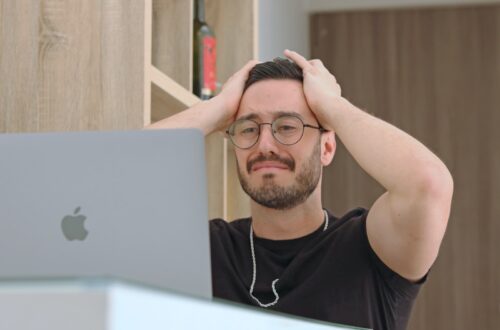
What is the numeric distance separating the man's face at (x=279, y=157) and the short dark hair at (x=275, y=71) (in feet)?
0.06

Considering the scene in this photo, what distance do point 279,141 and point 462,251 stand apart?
273cm

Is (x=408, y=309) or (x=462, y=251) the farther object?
(x=462, y=251)

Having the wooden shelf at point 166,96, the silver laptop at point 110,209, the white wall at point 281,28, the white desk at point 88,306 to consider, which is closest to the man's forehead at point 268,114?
the wooden shelf at point 166,96

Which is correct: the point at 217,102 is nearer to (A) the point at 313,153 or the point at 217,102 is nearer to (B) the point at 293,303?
(A) the point at 313,153

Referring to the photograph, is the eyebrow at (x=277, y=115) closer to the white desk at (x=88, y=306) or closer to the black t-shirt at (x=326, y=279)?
the black t-shirt at (x=326, y=279)

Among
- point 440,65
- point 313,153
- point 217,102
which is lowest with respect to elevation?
point 313,153

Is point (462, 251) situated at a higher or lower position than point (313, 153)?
lower

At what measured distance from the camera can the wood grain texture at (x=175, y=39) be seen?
2205mm

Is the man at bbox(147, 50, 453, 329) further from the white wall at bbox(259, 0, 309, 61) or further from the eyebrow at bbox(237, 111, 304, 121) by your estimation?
the white wall at bbox(259, 0, 309, 61)

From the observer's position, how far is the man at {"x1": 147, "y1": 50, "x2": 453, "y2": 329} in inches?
62.5

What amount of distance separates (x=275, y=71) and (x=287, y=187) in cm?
27

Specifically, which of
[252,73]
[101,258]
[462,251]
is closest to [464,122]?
[462,251]

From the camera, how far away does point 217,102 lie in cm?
183

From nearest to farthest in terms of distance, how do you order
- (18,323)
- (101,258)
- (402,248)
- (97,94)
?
1. (18,323)
2. (101,258)
3. (402,248)
4. (97,94)
